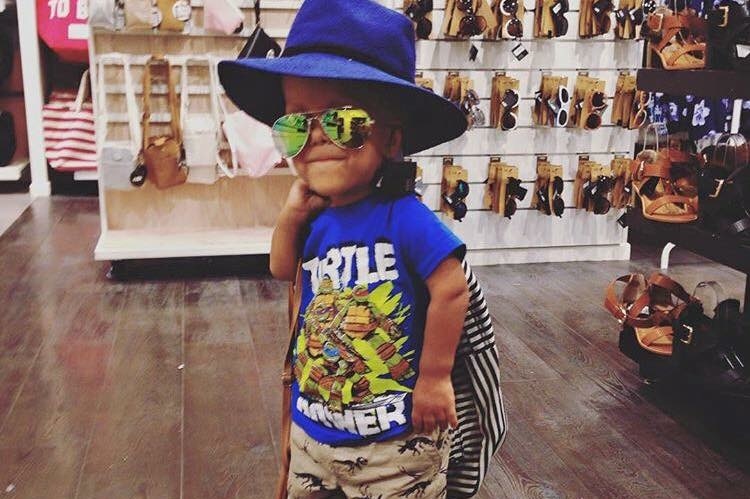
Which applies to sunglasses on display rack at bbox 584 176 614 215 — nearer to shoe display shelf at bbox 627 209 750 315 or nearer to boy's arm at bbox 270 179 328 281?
shoe display shelf at bbox 627 209 750 315

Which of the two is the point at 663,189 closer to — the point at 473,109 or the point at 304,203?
the point at 473,109

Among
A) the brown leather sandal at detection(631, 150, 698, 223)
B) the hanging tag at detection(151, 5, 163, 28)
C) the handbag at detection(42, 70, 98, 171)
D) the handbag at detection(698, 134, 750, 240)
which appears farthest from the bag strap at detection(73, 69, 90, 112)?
the handbag at detection(698, 134, 750, 240)

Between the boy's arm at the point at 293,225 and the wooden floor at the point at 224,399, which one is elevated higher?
the boy's arm at the point at 293,225

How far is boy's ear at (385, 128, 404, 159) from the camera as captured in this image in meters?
1.16

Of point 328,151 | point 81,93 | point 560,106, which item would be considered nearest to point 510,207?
point 560,106

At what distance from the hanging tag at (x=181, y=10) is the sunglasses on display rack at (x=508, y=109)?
148cm

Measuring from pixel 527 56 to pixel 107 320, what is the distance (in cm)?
228

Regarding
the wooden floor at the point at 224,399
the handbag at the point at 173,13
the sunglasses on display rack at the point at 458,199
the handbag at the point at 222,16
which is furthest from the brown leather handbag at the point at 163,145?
the sunglasses on display rack at the point at 458,199

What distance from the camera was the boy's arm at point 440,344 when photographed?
43.6 inches

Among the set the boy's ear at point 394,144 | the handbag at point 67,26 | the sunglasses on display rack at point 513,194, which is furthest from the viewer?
the handbag at point 67,26

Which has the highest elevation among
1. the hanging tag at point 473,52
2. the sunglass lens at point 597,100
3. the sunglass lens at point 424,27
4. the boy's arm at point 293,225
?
the sunglass lens at point 424,27

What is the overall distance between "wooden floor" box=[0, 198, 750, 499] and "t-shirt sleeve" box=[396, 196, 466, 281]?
1.04m

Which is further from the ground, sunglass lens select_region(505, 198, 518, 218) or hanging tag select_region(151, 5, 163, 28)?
hanging tag select_region(151, 5, 163, 28)

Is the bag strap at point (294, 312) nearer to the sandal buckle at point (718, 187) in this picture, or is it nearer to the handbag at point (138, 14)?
the sandal buckle at point (718, 187)
